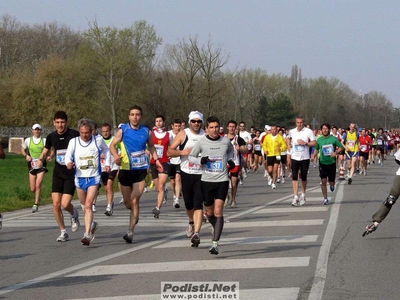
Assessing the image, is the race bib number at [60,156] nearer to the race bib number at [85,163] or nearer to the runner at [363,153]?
the race bib number at [85,163]

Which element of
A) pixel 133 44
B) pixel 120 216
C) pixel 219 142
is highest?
pixel 133 44

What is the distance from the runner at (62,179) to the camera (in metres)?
12.4

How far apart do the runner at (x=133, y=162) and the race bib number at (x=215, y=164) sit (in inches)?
61.5

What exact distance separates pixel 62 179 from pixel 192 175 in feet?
7.23

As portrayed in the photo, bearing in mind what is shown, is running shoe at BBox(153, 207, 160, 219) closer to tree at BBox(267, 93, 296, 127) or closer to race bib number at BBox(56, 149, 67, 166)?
race bib number at BBox(56, 149, 67, 166)

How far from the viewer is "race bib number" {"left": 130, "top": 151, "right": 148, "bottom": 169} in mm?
12125

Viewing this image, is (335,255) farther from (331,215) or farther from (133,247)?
(331,215)

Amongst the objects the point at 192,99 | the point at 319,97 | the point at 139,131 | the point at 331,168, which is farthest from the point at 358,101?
the point at 139,131

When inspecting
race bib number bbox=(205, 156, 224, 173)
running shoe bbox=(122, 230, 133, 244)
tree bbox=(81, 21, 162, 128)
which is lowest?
running shoe bbox=(122, 230, 133, 244)

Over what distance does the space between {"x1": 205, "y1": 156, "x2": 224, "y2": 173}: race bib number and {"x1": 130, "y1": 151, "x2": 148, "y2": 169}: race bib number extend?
5.09 feet

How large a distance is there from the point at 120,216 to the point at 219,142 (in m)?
5.91

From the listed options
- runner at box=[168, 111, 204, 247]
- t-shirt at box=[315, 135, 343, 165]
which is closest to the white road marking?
runner at box=[168, 111, 204, 247]

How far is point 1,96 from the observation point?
7644 cm

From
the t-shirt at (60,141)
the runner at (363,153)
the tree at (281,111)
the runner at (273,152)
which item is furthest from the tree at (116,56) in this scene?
the t-shirt at (60,141)
